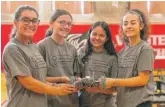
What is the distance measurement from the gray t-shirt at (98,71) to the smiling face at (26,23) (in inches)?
21.9

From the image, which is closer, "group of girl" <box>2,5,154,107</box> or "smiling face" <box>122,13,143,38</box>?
"group of girl" <box>2,5,154,107</box>

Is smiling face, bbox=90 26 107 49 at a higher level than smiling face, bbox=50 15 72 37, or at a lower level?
lower

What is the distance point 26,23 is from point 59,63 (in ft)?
1.43

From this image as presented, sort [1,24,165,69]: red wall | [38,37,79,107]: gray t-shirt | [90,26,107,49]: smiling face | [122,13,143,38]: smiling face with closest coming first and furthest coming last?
[122,13,143,38]: smiling face
[38,37,79,107]: gray t-shirt
[90,26,107,49]: smiling face
[1,24,165,69]: red wall

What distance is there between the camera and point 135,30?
1946 mm

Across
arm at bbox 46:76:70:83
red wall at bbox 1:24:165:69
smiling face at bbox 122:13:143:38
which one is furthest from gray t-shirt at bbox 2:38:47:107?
red wall at bbox 1:24:165:69

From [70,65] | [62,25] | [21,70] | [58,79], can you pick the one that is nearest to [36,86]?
[21,70]

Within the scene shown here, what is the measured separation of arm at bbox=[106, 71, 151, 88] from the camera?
72.4 inches

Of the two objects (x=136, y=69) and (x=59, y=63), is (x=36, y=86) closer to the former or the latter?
(x=59, y=63)

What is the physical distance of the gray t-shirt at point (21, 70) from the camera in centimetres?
166

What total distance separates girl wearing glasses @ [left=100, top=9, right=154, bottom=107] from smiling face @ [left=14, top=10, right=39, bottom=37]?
0.56 m

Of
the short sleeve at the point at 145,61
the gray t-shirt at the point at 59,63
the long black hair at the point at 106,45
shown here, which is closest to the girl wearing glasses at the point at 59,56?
the gray t-shirt at the point at 59,63

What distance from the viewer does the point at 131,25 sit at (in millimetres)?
1955

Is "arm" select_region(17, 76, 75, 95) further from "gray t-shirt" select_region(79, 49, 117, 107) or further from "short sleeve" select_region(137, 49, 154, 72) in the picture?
"short sleeve" select_region(137, 49, 154, 72)
